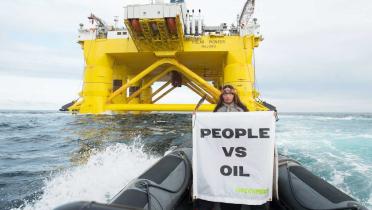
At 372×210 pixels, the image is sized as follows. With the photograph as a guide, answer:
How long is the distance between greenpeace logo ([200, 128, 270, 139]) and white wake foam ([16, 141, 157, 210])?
2068mm

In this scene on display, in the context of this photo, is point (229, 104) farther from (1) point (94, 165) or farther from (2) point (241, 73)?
(2) point (241, 73)

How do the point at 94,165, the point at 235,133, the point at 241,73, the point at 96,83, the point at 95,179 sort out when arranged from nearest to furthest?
the point at 235,133, the point at 95,179, the point at 94,165, the point at 241,73, the point at 96,83

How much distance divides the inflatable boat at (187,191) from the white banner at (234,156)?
261 millimetres

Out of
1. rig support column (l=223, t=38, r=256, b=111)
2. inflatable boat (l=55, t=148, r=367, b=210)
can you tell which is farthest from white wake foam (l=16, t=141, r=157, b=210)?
rig support column (l=223, t=38, r=256, b=111)

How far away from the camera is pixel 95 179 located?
15.2 feet

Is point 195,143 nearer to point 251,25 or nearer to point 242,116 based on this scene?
point 242,116

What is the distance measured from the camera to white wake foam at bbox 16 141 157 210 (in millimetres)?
3902

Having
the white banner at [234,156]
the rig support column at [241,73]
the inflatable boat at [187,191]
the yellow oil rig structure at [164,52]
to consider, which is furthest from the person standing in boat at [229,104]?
the rig support column at [241,73]

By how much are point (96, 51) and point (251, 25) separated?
27.1 ft

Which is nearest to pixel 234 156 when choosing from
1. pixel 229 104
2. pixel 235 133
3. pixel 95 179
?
pixel 235 133

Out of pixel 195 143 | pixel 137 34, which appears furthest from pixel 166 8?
pixel 195 143

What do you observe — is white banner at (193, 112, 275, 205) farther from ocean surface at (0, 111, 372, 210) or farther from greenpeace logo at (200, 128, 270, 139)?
ocean surface at (0, 111, 372, 210)

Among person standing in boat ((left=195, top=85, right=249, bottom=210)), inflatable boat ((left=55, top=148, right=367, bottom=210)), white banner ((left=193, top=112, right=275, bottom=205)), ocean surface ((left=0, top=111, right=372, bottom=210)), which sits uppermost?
person standing in boat ((left=195, top=85, right=249, bottom=210))

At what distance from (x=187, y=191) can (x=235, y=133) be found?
1185 mm
